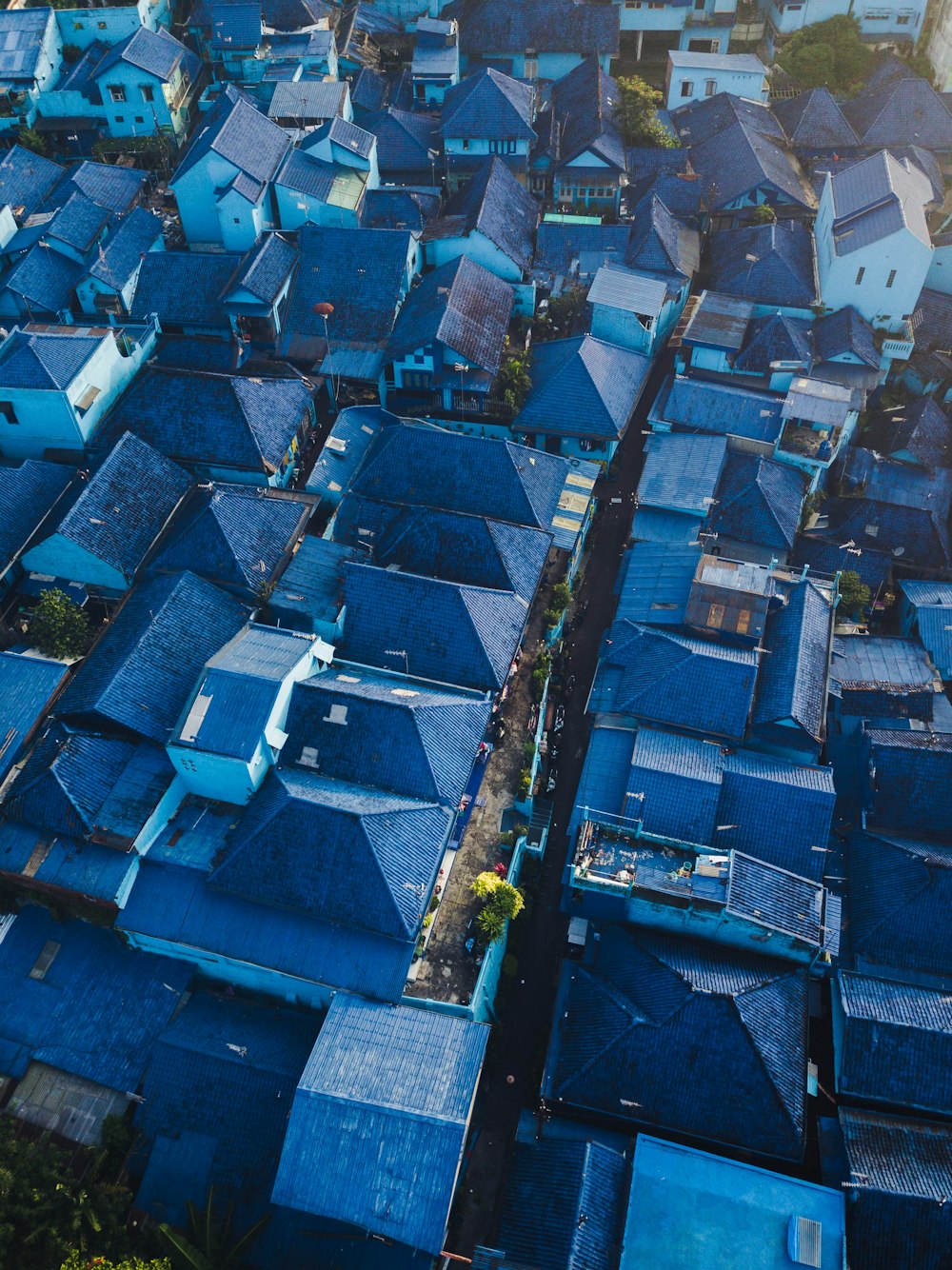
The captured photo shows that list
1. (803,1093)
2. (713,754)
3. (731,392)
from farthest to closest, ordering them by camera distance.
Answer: (731,392) → (713,754) → (803,1093)

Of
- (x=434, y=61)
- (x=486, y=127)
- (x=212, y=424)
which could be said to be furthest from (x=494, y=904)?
(x=434, y=61)

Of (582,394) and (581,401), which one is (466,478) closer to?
(581,401)

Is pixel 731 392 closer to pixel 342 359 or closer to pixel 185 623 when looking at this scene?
pixel 342 359

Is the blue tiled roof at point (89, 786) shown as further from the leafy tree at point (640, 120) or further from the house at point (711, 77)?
the house at point (711, 77)

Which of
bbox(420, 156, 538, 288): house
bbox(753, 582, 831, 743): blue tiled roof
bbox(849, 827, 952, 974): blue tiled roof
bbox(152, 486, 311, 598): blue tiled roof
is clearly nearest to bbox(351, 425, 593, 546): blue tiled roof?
bbox(152, 486, 311, 598): blue tiled roof

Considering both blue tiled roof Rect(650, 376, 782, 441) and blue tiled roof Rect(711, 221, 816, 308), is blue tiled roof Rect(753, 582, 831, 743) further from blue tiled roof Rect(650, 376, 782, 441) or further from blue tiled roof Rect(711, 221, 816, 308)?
blue tiled roof Rect(711, 221, 816, 308)

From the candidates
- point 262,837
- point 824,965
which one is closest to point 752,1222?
point 824,965
